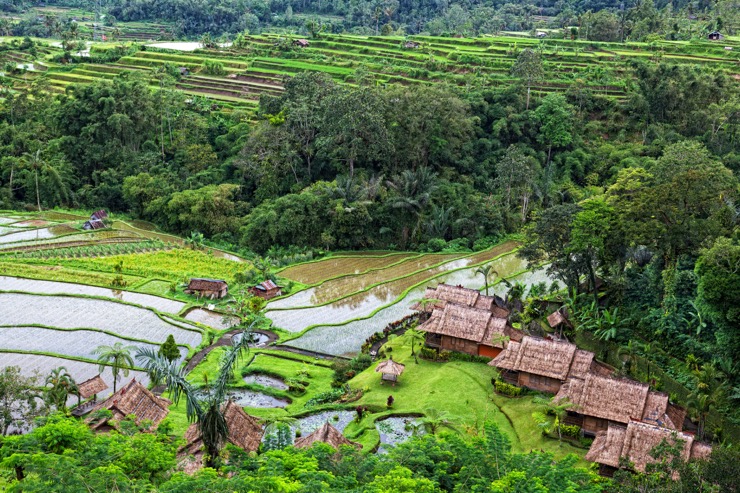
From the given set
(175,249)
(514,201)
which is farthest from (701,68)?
(175,249)

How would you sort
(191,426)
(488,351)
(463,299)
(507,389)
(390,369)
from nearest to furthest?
(191,426) → (507,389) → (390,369) → (488,351) → (463,299)

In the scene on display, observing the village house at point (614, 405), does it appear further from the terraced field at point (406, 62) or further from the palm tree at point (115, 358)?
the terraced field at point (406, 62)

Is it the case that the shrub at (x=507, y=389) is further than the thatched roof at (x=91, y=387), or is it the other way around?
the shrub at (x=507, y=389)

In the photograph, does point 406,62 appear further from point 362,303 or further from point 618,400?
point 618,400

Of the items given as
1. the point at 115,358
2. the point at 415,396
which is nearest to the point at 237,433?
the point at 115,358

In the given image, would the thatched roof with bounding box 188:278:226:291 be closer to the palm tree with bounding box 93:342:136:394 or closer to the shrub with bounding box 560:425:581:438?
the palm tree with bounding box 93:342:136:394

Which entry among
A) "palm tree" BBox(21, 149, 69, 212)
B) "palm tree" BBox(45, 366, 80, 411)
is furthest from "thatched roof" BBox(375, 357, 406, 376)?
"palm tree" BBox(21, 149, 69, 212)

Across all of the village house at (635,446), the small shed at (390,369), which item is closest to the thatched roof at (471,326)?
the small shed at (390,369)
